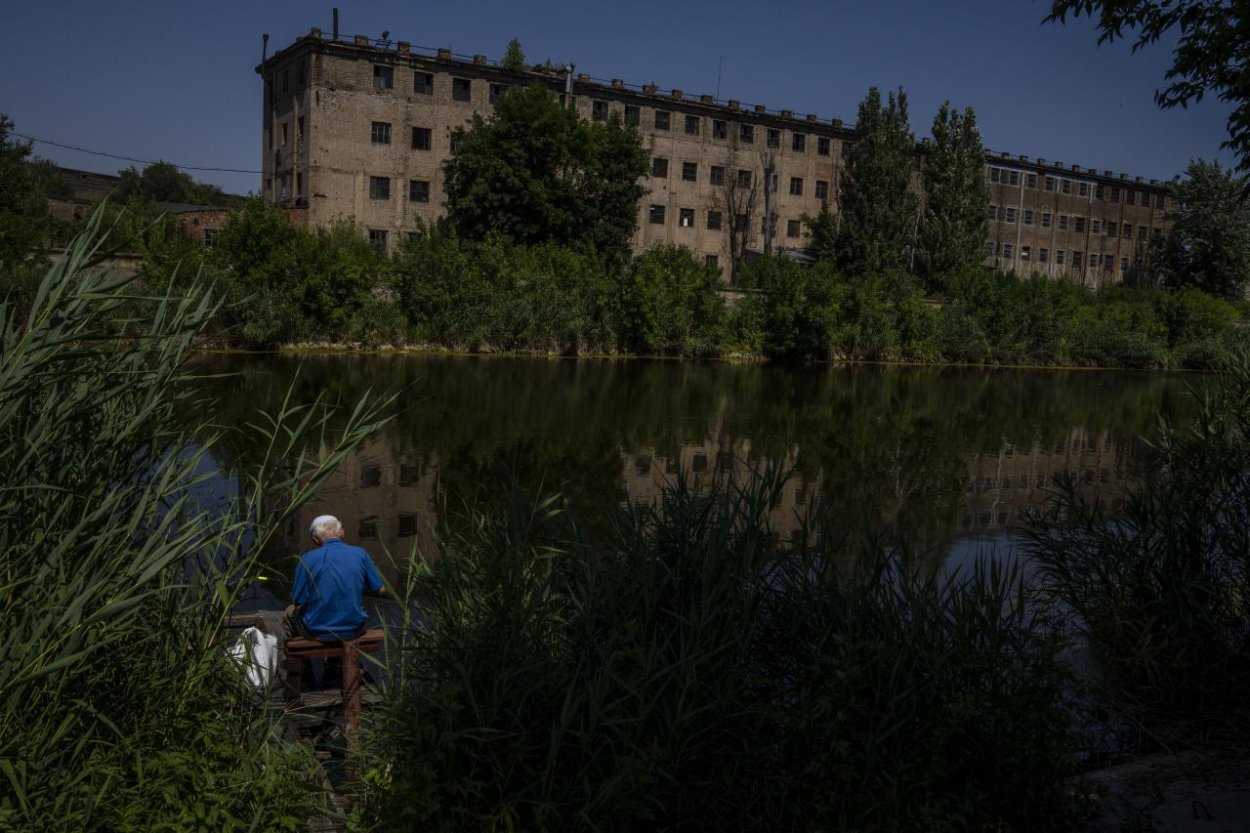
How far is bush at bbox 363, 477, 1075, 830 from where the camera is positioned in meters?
4.27

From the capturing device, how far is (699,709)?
419 centimetres

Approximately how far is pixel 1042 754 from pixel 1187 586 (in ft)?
8.46

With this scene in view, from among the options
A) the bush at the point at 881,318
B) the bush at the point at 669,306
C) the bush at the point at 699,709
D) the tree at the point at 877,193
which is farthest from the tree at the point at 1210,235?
the bush at the point at 699,709

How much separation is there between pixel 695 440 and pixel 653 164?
40796 mm

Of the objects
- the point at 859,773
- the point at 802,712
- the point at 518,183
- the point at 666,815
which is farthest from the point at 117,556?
the point at 518,183

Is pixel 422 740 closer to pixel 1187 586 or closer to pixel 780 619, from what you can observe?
pixel 780 619

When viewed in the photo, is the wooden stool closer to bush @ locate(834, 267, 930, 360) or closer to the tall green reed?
the tall green reed

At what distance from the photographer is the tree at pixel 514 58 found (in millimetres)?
54381

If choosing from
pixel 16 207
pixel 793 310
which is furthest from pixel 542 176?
pixel 16 207

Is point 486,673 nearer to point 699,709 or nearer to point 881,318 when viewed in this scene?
point 699,709

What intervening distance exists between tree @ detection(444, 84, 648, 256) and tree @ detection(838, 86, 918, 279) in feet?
45.4

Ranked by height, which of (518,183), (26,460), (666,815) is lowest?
(666,815)

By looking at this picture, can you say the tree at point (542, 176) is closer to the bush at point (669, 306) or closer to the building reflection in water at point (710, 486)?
the bush at point (669, 306)

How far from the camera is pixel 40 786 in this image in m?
3.59
